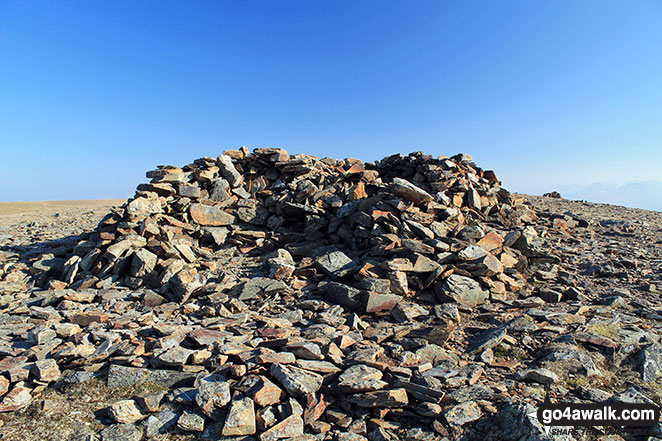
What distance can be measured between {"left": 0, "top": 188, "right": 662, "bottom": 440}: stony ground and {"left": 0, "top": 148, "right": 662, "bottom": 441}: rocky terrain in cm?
3

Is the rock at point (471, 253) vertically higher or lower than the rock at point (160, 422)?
higher

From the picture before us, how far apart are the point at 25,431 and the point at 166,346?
182 centimetres

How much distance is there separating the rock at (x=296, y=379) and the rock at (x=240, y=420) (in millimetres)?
520

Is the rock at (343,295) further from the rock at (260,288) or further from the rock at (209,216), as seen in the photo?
the rock at (209,216)

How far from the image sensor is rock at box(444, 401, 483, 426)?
13.8ft

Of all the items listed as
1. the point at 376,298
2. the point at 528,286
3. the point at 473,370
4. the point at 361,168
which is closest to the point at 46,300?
the point at 376,298

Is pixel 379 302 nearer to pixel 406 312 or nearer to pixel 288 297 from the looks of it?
pixel 406 312

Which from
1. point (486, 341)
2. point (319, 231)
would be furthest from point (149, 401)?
point (319, 231)

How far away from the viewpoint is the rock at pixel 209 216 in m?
11.2

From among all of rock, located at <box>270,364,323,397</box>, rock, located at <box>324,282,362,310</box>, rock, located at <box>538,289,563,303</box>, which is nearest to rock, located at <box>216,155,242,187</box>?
rock, located at <box>324,282,362,310</box>

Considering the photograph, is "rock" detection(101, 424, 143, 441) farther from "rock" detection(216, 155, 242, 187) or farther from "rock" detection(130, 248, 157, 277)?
"rock" detection(216, 155, 242, 187)

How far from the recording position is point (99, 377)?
205 inches

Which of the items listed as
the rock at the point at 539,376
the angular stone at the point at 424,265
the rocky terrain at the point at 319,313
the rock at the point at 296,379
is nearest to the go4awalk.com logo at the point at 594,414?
the rocky terrain at the point at 319,313

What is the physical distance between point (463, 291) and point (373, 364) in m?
3.40
